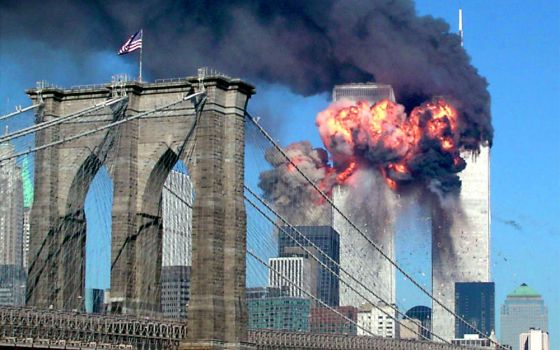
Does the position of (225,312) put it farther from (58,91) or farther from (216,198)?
(58,91)

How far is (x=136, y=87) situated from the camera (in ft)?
379

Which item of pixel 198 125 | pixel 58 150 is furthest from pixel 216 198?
pixel 58 150

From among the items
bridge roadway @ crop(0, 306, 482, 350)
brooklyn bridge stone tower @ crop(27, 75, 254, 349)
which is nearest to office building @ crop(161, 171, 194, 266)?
brooklyn bridge stone tower @ crop(27, 75, 254, 349)

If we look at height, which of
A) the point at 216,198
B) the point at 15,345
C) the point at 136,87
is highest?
the point at 136,87

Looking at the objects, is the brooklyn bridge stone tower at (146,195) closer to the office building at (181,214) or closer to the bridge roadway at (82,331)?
the bridge roadway at (82,331)

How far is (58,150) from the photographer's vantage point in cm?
11719

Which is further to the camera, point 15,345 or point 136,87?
point 136,87

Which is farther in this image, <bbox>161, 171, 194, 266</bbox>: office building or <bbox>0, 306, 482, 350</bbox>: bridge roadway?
<bbox>161, 171, 194, 266</bbox>: office building

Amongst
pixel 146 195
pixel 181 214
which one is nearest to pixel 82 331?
pixel 146 195

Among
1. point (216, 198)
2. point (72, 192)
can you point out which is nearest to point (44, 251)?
point (72, 192)

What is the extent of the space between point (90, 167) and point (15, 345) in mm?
20280

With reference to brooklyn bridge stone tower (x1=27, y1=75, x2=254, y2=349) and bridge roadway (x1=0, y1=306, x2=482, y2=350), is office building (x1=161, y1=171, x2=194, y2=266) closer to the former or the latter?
brooklyn bridge stone tower (x1=27, y1=75, x2=254, y2=349)

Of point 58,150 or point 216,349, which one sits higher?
A: point 58,150

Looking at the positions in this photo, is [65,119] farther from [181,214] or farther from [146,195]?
[181,214]
